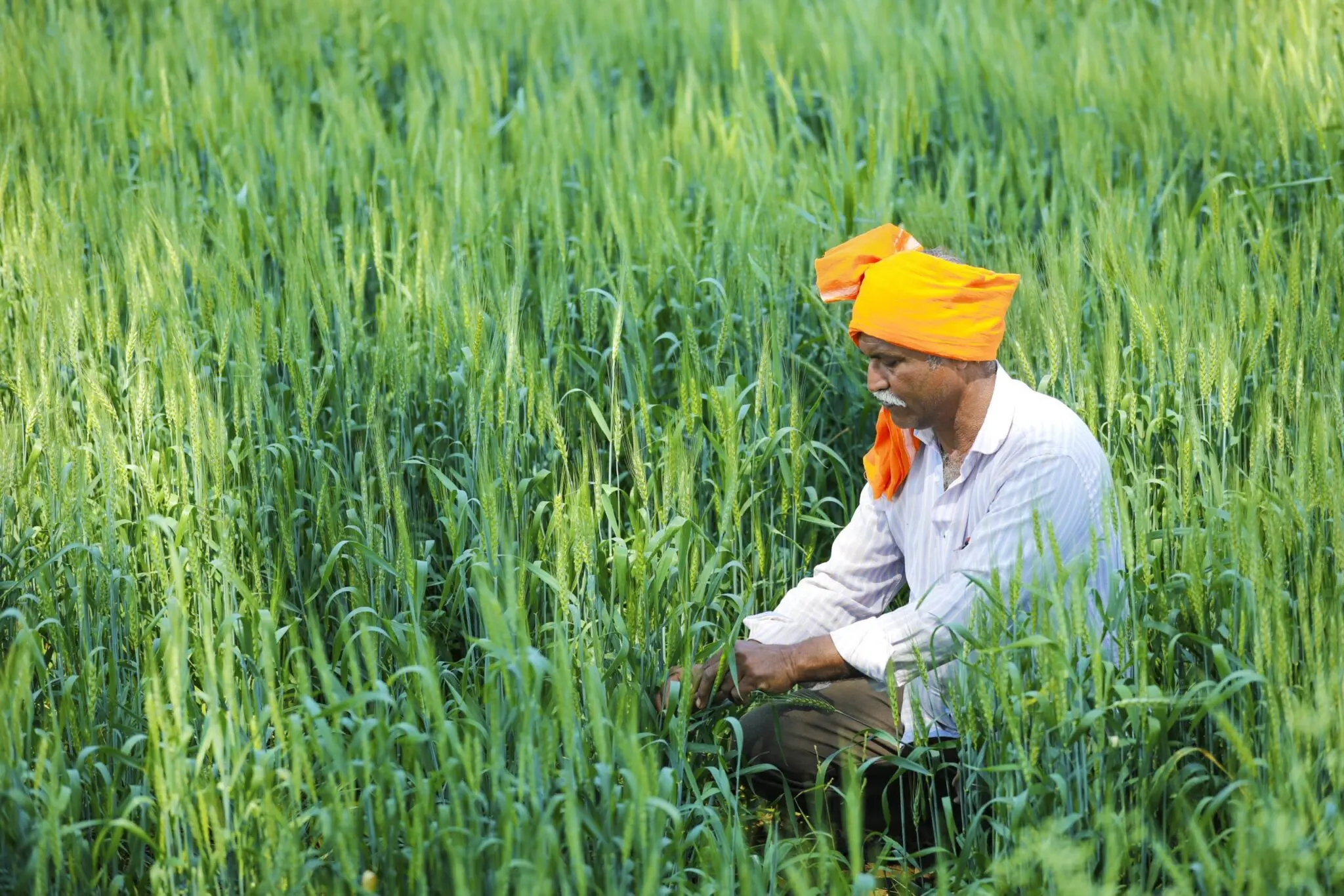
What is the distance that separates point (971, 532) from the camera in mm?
2613

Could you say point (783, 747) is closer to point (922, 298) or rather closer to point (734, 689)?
point (734, 689)

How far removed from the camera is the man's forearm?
2.51 metres

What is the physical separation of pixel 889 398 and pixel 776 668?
0.57 meters

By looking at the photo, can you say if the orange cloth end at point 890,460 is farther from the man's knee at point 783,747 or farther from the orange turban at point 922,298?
the man's knee at point 783,747

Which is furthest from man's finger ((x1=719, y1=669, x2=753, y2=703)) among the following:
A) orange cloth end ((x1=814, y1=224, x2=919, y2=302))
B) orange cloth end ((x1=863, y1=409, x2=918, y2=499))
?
orange cloth end ((x1=814, y1=224, x2=919, y2=302))

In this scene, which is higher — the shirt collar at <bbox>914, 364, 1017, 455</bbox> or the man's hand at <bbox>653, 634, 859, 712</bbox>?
the shirt collar at <bbox>914, 364, 1017, 455</bbox>

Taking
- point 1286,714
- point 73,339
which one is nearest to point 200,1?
point 73,339

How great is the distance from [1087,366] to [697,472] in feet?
3.05

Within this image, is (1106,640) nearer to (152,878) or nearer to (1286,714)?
(1286,714)

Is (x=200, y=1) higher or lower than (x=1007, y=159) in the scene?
higher

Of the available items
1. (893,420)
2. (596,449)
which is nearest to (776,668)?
(893,420)

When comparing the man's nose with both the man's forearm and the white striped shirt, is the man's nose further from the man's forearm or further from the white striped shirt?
the man's forearm

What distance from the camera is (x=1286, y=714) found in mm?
1882

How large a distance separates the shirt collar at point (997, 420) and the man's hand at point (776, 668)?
0.47 m
